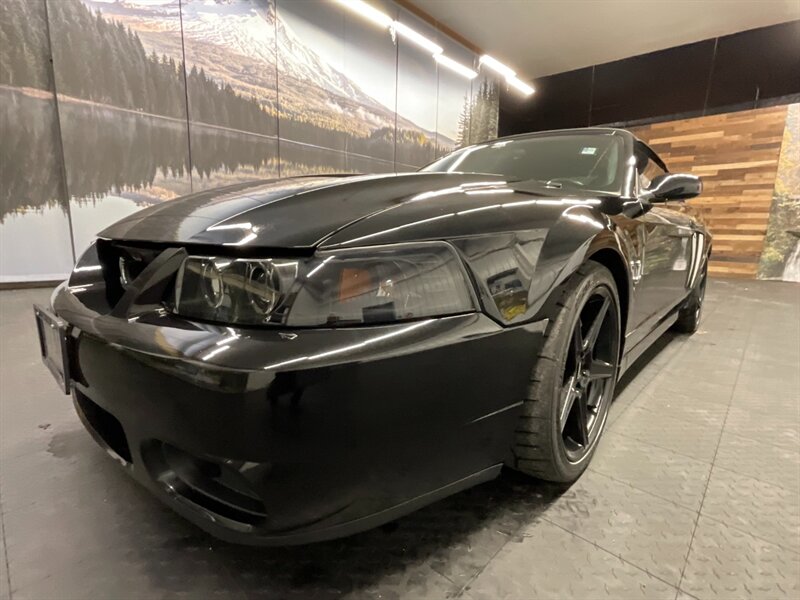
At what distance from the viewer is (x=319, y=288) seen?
73 centimetres

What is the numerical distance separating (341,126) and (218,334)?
5803 mm

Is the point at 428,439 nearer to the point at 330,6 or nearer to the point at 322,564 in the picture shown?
the point at 322,564

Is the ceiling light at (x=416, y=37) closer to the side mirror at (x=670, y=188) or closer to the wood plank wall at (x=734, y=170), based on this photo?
the wood plank wall at (x=734, y=170)

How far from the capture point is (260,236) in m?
0.78

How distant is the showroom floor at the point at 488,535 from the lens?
891 mm

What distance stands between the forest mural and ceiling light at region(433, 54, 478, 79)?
1.18m

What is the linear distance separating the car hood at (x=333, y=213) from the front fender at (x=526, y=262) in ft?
0.12

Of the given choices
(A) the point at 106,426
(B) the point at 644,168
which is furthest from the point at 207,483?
(B) the point at 644,168

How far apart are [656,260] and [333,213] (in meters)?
1.59

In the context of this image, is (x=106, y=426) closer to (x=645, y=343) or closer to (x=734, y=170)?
(x=645, y=343)

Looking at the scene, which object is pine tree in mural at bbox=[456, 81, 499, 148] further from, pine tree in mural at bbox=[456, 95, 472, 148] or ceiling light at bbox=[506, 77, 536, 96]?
ceiling light at bbox=[506, 77, 536, 96]

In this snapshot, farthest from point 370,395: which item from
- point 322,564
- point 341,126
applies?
point 341,126

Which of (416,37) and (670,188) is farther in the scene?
(416,37)

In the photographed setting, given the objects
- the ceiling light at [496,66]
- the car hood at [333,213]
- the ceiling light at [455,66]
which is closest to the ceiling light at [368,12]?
the ceiling light at [455,66]
